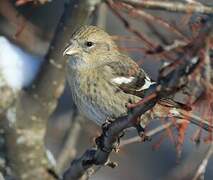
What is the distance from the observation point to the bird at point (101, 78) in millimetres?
3811

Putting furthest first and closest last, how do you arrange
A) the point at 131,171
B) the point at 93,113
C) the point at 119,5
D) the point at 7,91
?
the point at 131,171 < the point at 7,91 < the point at 93,113 < the point at 119,5

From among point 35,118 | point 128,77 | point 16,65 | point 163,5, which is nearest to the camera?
point 163,5

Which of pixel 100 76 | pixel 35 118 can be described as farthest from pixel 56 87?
pixel 100 76

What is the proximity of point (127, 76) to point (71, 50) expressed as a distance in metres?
0.36

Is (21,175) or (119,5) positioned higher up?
(119,5)

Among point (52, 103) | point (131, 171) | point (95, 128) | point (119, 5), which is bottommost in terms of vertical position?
point (131, 171)

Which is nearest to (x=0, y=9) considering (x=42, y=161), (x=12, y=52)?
(x=12, y=52)

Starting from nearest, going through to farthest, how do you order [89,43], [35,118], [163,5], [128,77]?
[163,5] < [128,77] < [89,43] < [35,118]

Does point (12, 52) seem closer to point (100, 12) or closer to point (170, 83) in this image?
point (100, 12)

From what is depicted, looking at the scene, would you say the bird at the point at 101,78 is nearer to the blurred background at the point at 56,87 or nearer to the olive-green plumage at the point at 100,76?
the olive-green plumage at the point at 100,76

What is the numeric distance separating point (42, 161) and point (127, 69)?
2.76 ft

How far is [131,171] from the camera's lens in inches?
281

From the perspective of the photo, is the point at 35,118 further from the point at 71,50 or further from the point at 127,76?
the point at 127,76

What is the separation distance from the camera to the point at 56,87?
420cm
